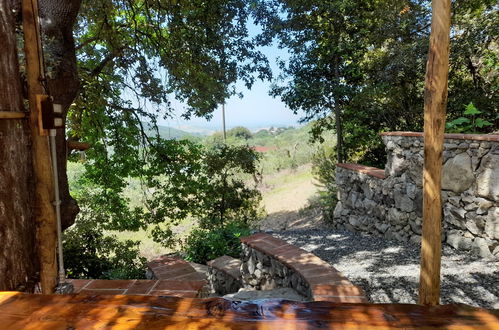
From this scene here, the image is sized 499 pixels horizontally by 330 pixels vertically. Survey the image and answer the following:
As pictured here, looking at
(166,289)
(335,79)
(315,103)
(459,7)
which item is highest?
(459,7)

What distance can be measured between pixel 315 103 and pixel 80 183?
5491 mm

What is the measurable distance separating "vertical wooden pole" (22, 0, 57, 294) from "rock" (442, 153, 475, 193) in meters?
4.08

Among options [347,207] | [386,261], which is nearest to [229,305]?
[386,261]

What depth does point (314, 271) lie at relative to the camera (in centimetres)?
275

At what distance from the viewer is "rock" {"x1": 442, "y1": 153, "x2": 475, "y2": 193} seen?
144 inches

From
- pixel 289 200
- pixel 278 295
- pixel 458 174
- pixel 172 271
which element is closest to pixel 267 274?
pixel 278 295

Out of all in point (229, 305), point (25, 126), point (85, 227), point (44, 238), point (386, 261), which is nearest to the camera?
point (229, 305)

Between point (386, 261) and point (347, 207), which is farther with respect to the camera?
point (347, 207)

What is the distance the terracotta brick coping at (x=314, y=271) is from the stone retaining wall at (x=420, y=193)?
1970 millimetres

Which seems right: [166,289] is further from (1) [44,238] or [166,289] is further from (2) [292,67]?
(2) [292,67]

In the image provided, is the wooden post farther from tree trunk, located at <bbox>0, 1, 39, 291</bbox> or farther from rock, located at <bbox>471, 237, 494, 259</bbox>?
tree trunk, located at <bbox>0, 1, 39, 291</bbox>

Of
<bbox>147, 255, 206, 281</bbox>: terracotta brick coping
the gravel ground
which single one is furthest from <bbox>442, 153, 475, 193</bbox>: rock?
<bbox>147, 255, 206, 281</bbox>: terracotta brick coping

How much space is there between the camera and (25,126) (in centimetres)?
162

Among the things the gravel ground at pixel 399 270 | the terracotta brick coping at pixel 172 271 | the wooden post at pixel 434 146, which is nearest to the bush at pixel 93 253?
the terracotta brick coping at pixel 172 271
